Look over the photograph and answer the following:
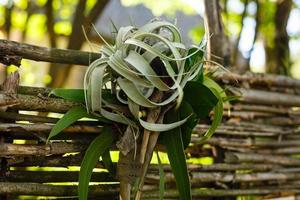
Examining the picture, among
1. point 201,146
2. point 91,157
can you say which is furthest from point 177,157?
point 201,146

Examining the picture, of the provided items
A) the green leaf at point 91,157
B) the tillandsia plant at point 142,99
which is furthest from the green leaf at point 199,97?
the green leaf at point 91,157

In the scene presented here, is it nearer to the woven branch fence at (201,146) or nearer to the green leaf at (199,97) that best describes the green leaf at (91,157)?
the woven branch fence at (201,146)

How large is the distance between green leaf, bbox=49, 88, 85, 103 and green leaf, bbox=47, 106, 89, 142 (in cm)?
2

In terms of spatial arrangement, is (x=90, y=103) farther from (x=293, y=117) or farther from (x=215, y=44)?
(x=293, y=117)

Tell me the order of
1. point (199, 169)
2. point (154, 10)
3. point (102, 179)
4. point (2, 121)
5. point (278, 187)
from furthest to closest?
point (154, 10) → point (278, 187) → point (199, 169) → point (102, 179) → point (2, 121)

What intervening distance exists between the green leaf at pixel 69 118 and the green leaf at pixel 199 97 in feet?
0.81

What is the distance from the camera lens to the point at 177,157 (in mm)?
1170

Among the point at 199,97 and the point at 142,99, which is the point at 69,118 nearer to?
the point at 142,99

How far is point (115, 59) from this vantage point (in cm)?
111

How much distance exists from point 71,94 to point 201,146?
65 centimetres

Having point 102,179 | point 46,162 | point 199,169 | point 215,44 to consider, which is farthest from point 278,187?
point 46,162

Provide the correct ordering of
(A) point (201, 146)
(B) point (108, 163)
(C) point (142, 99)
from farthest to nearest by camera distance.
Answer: (A) point (201, 146) < (B) point (108, 163) < (C) point (142, 99)

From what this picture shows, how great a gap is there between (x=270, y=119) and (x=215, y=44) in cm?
35

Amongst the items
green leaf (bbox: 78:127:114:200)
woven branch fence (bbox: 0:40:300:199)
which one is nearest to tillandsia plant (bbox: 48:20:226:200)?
green leaf (bbox: 78:127:114:200)
